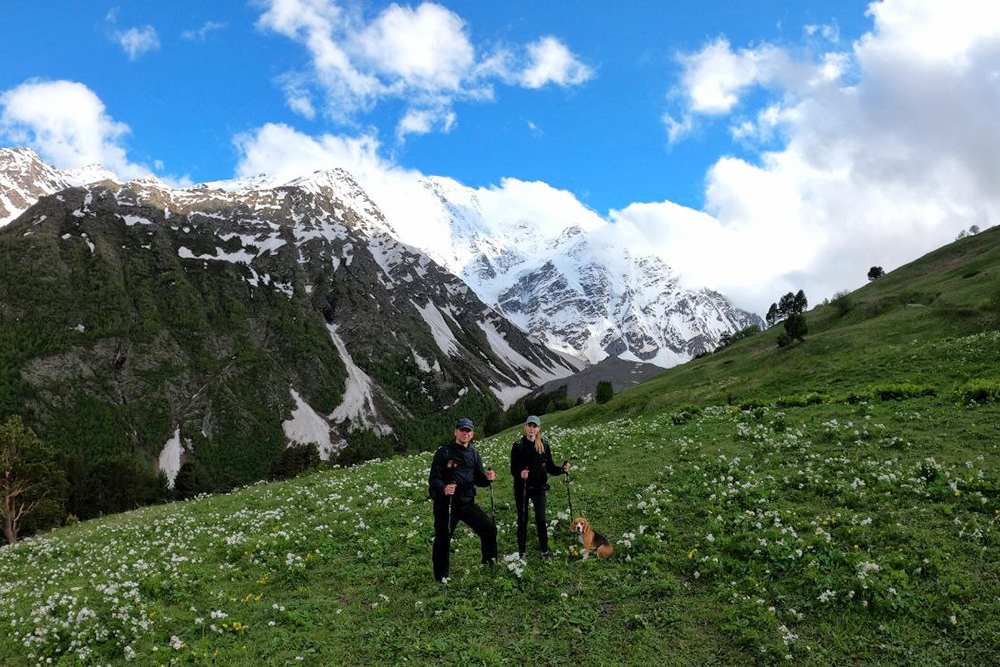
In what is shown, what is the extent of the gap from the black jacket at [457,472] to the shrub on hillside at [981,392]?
2283 centimetres

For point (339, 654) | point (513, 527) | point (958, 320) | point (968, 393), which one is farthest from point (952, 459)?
point (958, 320)

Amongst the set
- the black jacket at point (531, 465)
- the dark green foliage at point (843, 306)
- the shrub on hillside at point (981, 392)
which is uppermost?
the dark green foliage at point (843, 306)

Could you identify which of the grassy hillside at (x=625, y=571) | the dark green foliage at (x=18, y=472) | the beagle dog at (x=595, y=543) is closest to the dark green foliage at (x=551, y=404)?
the dark green foliage at (x=18, y=472)

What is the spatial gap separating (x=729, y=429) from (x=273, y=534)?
68.7 ft

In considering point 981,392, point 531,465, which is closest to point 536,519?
point 531,465

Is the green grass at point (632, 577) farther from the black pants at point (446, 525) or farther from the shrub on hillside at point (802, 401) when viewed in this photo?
the shrub on hillside at point (802, 401)

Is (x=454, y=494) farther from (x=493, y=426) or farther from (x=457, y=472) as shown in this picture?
(x=493, y=426)

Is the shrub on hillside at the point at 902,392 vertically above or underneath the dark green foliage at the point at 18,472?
underneath

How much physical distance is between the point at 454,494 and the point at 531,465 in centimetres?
236

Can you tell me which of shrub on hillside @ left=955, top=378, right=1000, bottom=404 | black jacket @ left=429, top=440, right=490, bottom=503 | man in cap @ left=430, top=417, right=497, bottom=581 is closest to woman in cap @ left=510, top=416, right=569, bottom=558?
man in cap @ left=430, top=417, right=497, bottom=581

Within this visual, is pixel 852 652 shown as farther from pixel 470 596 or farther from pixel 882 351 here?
pixel 882 351

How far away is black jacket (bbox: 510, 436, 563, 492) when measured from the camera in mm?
15297

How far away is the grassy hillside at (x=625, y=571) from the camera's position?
11.0m

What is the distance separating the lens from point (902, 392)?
28375 millimetres
